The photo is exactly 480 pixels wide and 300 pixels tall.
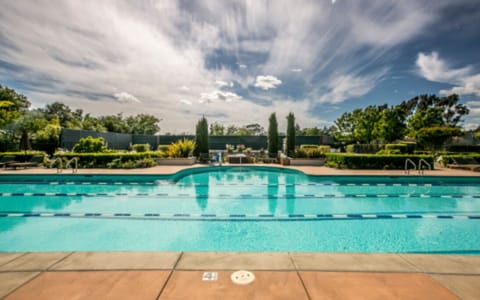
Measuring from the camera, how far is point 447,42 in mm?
10773

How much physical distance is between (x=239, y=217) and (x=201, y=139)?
419 inches

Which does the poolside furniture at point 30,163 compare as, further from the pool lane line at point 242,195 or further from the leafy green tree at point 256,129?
the leafy green tree at point 256,129

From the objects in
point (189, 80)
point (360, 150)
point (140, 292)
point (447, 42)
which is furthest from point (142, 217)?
point (360, 150)

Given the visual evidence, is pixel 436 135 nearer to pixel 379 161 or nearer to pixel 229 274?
pixel 379 161

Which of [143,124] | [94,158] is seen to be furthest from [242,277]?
[143,124]

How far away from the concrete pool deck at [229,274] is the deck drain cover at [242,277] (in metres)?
0.04

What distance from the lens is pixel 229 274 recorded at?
1.90 metres

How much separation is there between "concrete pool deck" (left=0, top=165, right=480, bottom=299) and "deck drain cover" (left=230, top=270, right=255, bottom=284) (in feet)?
0.14

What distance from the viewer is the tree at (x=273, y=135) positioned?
15.8m

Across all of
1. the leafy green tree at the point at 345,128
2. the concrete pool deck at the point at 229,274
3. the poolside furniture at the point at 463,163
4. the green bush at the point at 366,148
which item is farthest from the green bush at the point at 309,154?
the leafy green tree at the point at 345,128

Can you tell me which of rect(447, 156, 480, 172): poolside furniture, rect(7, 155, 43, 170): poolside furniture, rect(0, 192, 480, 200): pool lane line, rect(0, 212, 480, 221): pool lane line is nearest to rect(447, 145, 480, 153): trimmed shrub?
rect(447, 156, 480, 172): poolside furniture

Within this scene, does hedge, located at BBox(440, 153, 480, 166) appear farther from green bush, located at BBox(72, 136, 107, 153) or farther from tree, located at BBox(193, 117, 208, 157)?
green bush, located at BBox(72, 136, 107, 153)

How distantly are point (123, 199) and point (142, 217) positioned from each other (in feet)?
6.20

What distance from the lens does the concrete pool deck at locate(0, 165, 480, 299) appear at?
5.44 feet
